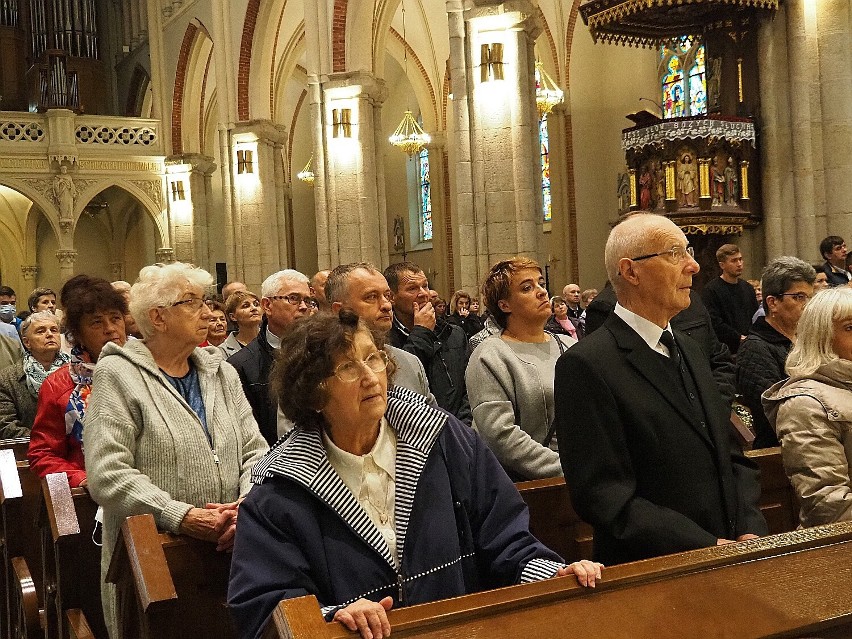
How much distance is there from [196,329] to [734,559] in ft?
6.25

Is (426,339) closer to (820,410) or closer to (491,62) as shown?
(820,410)

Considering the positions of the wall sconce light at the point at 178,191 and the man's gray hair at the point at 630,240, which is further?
the wall sconce light at the point at 178,191

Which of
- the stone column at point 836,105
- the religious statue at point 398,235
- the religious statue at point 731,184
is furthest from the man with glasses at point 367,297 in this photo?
the religious statue at point 398,235

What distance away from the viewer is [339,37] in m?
14.1

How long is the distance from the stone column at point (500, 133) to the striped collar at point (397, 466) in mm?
7784

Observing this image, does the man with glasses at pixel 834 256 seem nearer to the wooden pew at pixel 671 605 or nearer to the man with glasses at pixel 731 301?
the man with glasses at pixel 731 301

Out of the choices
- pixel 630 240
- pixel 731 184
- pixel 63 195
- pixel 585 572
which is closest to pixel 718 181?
pixel 731 184

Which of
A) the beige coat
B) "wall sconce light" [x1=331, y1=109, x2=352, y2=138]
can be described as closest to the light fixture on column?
"wall sconce light" [x1=331, y1=109, x2=352, y2=138]

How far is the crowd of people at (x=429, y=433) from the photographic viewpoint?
2.03m

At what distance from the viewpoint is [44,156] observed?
18.0 metres

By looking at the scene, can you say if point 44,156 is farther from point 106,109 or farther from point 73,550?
point 73,550

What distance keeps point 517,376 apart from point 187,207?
17.0 metres

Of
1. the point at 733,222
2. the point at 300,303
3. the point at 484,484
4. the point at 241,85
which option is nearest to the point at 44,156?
the point at 241,85

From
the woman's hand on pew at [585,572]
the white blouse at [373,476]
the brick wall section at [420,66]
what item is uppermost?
the brick wall section at [420,66]
